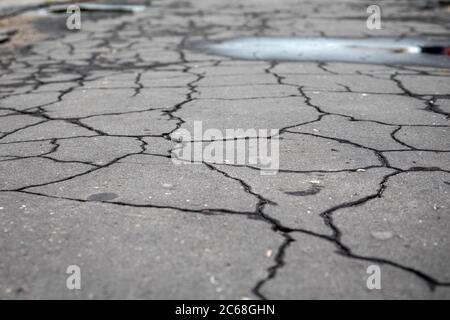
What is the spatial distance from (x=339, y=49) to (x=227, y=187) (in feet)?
13.4

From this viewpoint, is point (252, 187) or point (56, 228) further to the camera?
point (252, 187)

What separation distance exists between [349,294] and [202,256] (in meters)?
0.53

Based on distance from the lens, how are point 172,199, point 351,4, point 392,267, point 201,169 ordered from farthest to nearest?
point 351,4 < point 201,169 < point 172,199 < point 392,267

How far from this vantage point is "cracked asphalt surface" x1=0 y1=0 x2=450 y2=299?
1.73 meters

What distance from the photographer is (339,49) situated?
5996 millimetres

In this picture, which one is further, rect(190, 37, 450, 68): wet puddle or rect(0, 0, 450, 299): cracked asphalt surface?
rect(190, 37, 450, 68): wet puddle

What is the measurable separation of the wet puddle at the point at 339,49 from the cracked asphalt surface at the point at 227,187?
0.48m

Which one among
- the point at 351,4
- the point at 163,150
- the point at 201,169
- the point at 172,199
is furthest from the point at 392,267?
the point at 351,4

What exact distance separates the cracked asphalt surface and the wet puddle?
48cm

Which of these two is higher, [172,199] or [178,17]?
[178,17]

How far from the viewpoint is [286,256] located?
1837 mm

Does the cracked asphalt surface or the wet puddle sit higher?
the wet puddle

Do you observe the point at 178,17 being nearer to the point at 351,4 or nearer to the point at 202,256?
the point at 351,4
